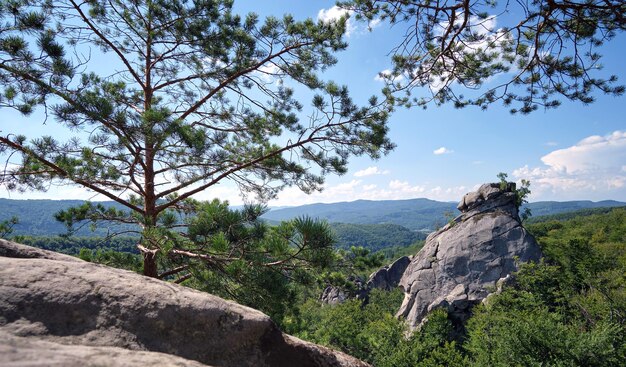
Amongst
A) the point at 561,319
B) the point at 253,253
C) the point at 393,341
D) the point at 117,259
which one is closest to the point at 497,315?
the point at 561,319

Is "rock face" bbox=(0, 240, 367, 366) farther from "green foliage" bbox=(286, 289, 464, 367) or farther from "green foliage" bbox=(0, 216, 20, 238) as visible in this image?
"green foliage" bbox=(286, 289, 464, 367)

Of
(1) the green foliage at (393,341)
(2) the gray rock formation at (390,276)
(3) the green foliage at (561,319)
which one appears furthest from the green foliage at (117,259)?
(2) the gray rock formation at (390,276)

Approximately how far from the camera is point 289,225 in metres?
4.29

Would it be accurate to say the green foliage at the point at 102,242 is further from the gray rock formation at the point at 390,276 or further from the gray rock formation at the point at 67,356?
the gray rock formation at the point at 390,276

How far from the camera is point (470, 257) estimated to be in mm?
36469

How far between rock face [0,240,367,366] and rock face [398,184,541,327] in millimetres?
33090

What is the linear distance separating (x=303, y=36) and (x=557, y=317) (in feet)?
48.6

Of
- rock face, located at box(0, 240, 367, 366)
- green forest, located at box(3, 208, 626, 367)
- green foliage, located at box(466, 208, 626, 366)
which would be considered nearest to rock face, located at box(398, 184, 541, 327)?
green forest, located at box(3, 208, 626, 367)

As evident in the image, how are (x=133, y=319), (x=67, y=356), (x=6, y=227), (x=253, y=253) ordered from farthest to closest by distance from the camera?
1. (x=6, y=227)
2. (x=253, y=253)
3. (x=133, y=319)
4. (x=67, y=356)

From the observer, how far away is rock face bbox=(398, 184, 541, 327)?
33.7m

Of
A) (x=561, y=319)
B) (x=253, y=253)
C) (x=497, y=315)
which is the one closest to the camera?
(x=253, y=253)

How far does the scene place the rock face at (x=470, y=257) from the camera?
33.7 m

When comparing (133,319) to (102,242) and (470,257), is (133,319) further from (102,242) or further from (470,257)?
(470,257)

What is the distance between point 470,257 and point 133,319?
39967mm
